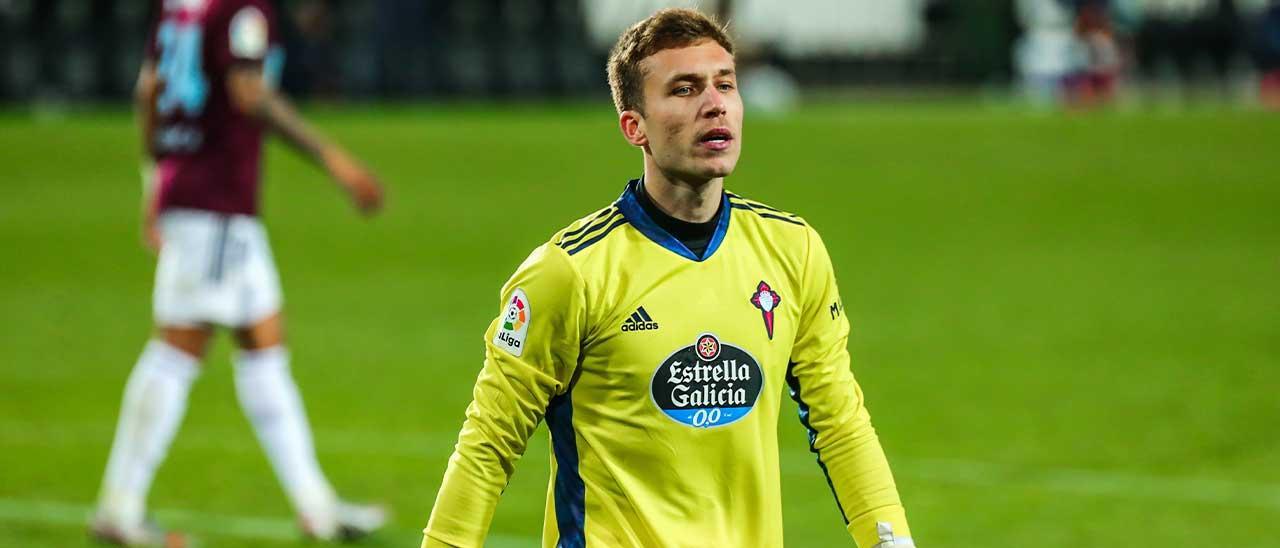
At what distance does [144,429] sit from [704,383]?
3.95 m

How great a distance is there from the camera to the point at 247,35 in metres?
7.26

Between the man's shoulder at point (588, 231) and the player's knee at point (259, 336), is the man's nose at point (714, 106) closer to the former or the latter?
the man's shoulder at point (588, 231)

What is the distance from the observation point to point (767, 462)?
4199mm

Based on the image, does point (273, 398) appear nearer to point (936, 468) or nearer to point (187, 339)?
point (187, 339)

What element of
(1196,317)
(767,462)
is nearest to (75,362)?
(1196,317)

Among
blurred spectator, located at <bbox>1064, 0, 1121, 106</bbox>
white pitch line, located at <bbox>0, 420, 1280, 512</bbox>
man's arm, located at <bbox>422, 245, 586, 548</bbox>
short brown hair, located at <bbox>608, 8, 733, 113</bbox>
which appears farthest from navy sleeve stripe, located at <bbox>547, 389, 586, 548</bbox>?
blurred spectator, located at <bbox>1064, 0, 1121, 106</bbox>

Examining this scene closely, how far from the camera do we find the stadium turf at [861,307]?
889 cm

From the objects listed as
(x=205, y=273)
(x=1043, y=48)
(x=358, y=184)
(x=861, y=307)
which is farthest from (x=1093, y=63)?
(x=358, y=184)

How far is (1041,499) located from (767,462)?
16.2 feet

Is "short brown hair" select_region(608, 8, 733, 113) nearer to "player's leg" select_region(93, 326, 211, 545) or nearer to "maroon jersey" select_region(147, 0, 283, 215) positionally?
"maroon jersey" select_region(147, 0, 283, 215)

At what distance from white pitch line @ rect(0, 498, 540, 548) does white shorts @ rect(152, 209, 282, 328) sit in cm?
110

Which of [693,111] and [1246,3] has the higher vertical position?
[1246,3]

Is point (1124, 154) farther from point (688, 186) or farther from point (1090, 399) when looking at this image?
point (688, 186)

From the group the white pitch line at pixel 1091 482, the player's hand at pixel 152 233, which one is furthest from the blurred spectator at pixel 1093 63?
the player's hand at pixel 152 233
